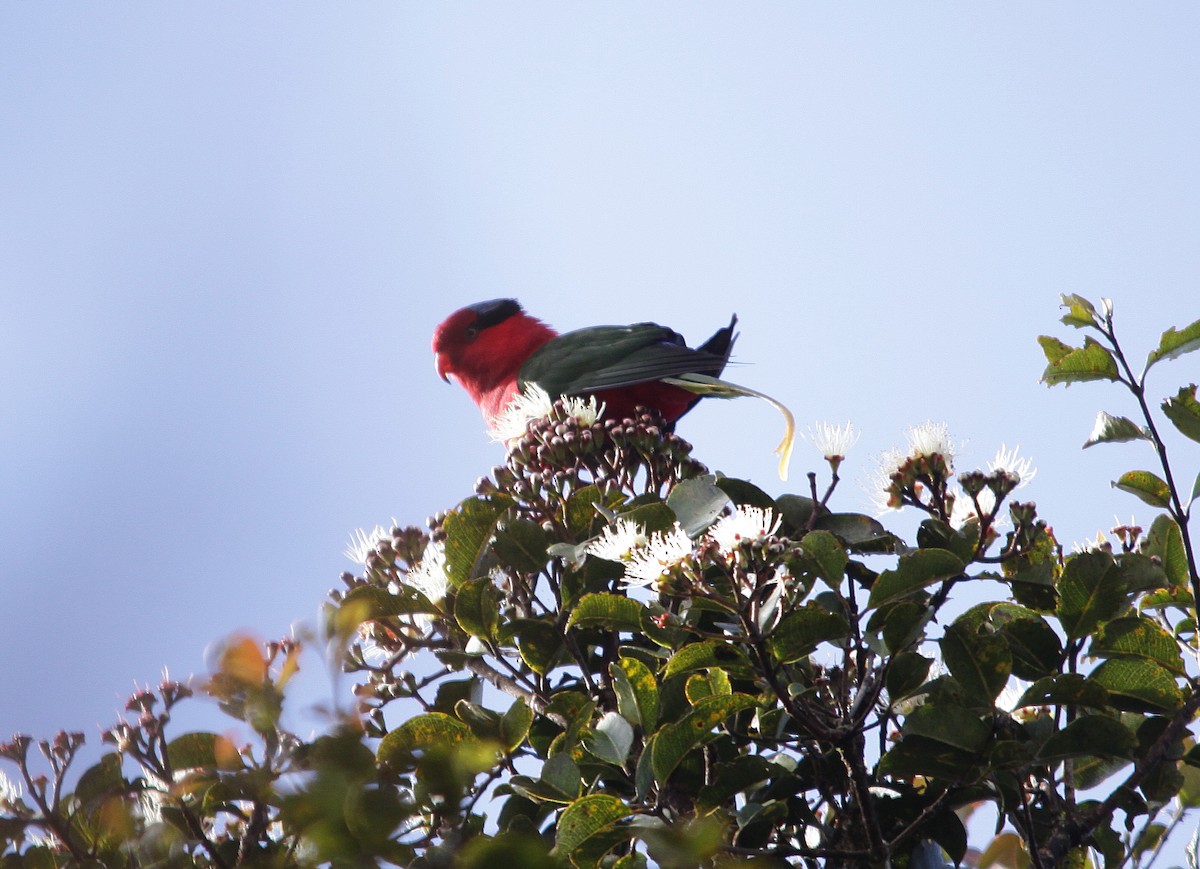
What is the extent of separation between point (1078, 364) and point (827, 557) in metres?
0.65

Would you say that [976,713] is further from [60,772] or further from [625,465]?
[60,772]

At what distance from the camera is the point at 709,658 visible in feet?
5.15

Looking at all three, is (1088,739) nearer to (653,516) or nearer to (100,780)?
(653,516)

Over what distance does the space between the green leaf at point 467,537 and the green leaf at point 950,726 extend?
2.48 feet

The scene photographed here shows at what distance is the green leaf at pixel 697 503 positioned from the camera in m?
1.68

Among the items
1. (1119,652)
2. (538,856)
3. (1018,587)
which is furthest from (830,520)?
(538,856)

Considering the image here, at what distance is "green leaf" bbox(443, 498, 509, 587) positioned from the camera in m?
1.88

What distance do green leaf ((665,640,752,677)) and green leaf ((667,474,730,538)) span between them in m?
0.18

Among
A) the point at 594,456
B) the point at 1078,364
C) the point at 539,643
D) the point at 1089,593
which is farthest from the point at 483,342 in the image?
the point at 1089,593

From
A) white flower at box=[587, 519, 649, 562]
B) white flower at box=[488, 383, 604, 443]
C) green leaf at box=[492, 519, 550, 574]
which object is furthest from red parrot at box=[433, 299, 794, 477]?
white flower at box=[587, 519, 649, 562]

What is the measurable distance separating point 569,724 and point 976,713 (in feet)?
1.88

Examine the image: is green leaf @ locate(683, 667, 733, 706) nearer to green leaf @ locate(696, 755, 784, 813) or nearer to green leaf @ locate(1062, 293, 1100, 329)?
green leaf @ locate(696, 755, 784, 813)

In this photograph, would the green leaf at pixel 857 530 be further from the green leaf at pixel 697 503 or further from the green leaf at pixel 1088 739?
the green leaf at pixel 1088 739

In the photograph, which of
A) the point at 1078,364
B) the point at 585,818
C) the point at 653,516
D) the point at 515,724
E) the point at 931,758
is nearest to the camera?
the point at 585,818
